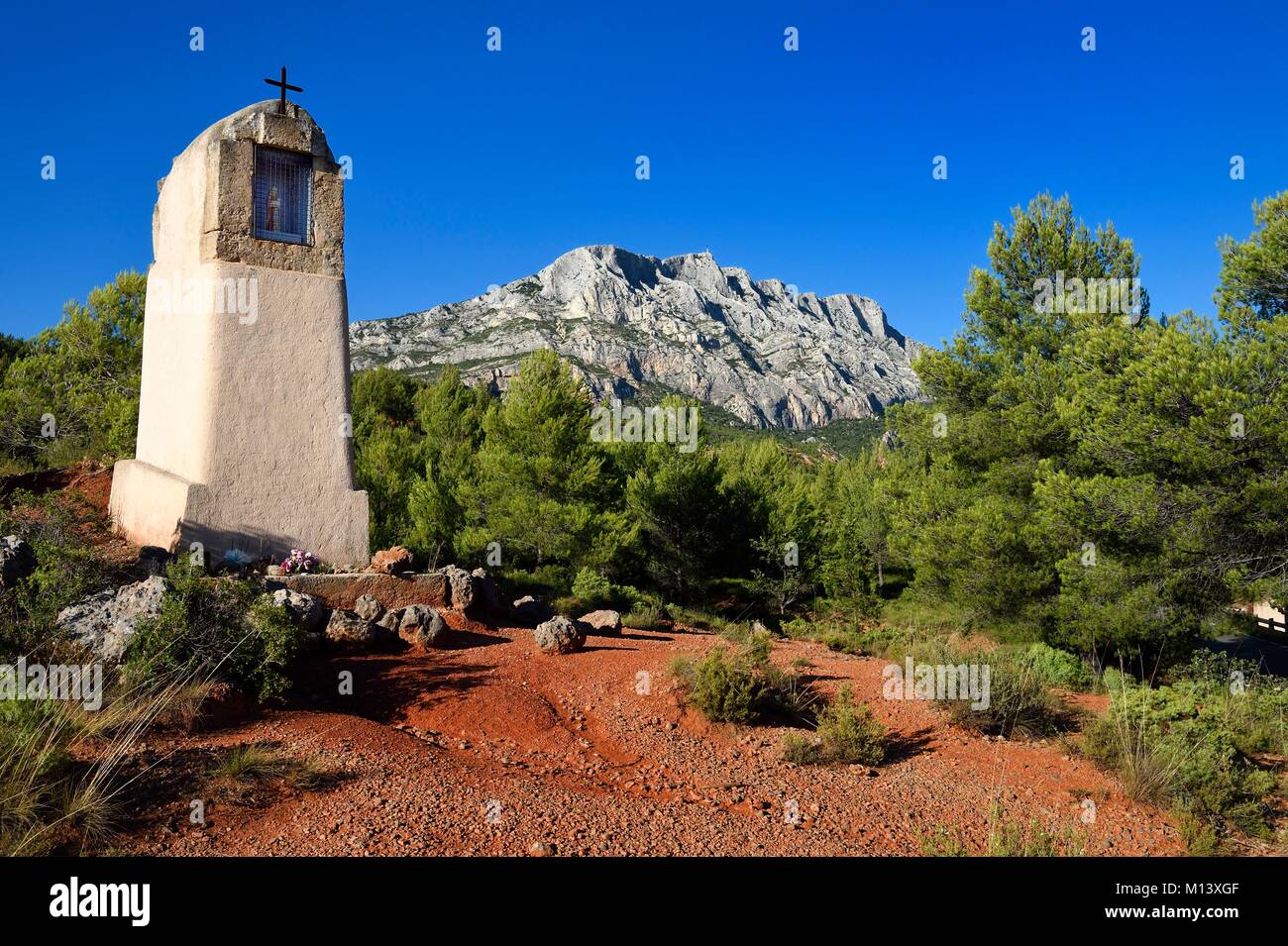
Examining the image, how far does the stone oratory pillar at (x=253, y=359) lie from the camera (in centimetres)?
765

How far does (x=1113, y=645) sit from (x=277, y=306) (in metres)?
13.7

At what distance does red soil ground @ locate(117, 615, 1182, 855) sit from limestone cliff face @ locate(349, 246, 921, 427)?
75.0 meters

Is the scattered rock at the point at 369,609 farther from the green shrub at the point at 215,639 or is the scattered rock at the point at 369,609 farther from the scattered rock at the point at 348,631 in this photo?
the green shrub at the point at 215,639

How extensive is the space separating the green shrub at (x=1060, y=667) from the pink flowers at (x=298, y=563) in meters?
8.80

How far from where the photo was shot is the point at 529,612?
920 centimetres

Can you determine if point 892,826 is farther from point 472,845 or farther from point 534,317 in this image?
point 534,317

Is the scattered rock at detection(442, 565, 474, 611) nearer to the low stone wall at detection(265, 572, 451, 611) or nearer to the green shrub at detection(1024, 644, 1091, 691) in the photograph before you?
the low stone wall at detection(265, 572, 451, 611)

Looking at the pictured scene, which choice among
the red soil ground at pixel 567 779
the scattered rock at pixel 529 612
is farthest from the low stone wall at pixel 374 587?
the scattered rock at pixel 529 612

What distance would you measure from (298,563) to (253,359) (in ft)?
7.03

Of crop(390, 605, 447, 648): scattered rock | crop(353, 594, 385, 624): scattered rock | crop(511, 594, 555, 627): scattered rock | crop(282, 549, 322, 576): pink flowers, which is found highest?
crop(282, 549, 322, 576): pink flowers


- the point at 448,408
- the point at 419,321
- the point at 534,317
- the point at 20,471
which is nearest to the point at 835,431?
the point at 534,317

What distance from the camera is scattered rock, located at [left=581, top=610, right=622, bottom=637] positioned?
903 centimetres

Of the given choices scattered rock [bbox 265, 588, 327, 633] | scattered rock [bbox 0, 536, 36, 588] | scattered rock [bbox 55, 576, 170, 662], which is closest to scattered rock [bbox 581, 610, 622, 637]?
scattered rock [bbox 265, 588, 327, 633]

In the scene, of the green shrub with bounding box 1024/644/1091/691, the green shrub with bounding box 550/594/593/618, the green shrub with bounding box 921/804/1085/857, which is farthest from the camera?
the green shrub with bounding box 550/594/593/618
